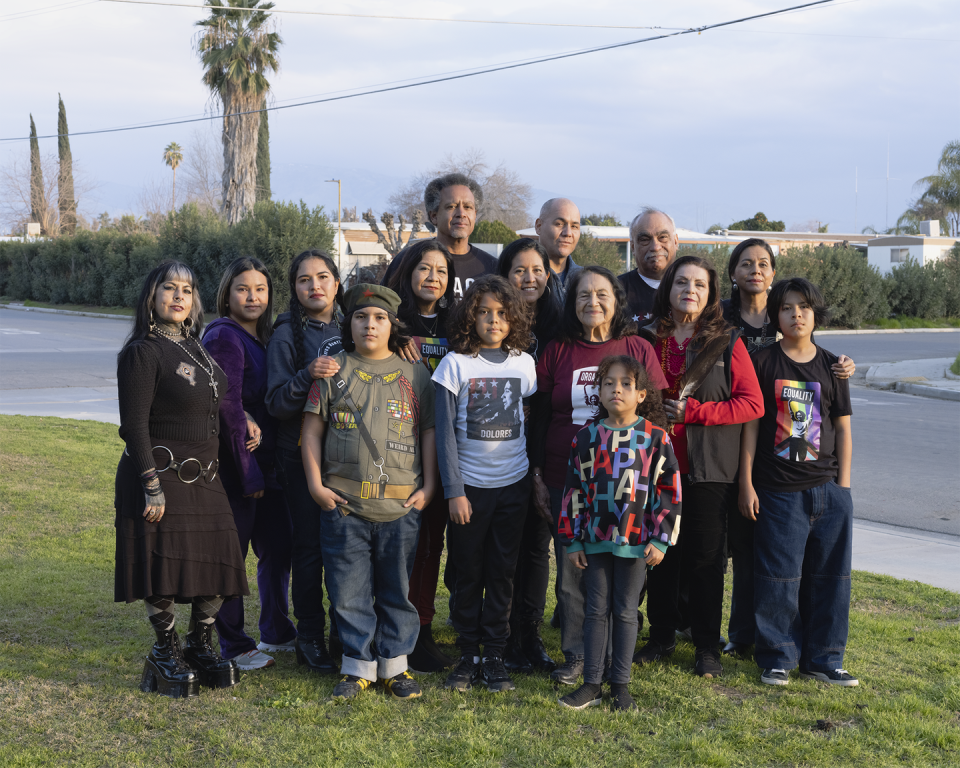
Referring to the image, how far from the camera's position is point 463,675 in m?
4.05

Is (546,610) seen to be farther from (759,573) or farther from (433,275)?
(433,275)

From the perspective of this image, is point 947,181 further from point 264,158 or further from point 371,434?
point 371,434

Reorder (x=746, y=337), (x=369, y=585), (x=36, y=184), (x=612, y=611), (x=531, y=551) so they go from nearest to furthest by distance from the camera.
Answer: (x=612, y=611) → (x=369, y=585) → (x=531, y=551) → (x=746, y=337) → (x=36, y=184)

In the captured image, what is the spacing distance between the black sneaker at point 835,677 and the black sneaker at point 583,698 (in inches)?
42.9

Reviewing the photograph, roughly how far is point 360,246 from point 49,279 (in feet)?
66.8

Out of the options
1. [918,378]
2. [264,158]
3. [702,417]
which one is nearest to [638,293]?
[702,417]

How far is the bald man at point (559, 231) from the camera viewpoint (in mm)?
4930

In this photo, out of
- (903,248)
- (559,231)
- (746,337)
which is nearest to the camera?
(746,337)

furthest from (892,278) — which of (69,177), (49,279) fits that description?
(69,177)

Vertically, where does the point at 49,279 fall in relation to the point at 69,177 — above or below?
below

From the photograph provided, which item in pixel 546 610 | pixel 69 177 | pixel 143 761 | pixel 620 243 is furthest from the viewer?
pixel 69 177

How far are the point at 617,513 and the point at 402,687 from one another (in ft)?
4.16

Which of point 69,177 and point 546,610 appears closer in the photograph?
point 546,610

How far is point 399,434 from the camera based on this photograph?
3.96 metres
